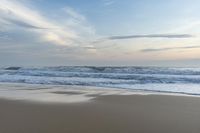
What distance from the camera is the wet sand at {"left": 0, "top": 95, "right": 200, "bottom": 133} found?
470 centimetres

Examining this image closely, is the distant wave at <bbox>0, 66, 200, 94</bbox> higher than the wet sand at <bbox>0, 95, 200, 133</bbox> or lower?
higher

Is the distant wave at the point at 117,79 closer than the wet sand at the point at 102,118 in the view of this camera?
No

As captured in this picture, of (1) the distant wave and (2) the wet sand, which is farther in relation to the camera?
(1) the distant wave

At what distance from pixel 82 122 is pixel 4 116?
1.83 m

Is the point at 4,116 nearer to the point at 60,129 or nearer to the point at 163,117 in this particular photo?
the point at 60,129

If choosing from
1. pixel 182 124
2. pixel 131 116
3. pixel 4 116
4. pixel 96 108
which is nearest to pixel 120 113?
pixel 131 116

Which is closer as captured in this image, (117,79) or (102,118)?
(102,118)

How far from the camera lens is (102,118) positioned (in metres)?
5.64

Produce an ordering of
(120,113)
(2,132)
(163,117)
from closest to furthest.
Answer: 1. (2,132)
2. (163,117)
3. (120,113)

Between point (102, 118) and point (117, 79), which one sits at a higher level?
point (117, 79)

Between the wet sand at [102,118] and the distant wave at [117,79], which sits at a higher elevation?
the distant wave at [117,79]

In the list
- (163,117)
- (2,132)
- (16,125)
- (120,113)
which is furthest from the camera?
(120,113)

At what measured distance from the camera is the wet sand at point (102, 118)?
15.4ft

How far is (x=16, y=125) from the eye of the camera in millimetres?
4918
